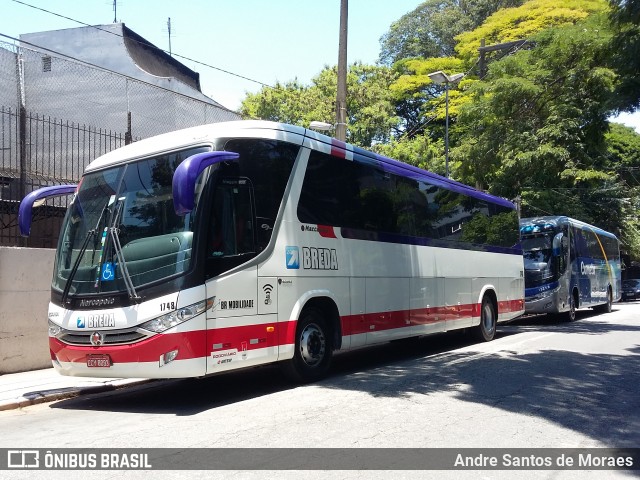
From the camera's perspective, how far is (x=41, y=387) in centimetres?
890

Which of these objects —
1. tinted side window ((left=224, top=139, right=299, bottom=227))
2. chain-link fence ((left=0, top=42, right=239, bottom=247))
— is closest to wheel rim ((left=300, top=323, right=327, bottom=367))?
tinted side window ((left=224, top=139, right=299, bottom=227))

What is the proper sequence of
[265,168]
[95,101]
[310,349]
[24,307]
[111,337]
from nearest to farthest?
[111,337], [265,168], [310,349], [24,307], [95,101]

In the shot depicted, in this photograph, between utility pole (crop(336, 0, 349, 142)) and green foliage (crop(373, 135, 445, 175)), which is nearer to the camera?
utility pole (crop(336, 0, 349, 142))

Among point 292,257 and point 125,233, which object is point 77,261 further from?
point 292,257

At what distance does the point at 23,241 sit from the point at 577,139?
18.3 meters

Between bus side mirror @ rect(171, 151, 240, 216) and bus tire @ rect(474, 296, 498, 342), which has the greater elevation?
bus side mirror @ rect(171, 151, 240, 216)

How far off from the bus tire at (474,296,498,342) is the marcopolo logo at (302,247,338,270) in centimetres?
632

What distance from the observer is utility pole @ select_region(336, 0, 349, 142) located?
14.3 m

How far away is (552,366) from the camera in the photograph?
403 inches

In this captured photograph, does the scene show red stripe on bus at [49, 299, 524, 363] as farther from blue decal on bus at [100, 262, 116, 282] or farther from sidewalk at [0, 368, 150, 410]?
sidewalk at [0, 368, 150, 410]

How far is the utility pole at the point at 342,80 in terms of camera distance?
14305 mm

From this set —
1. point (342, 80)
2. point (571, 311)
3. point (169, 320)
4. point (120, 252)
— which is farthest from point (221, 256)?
point (571, 311)

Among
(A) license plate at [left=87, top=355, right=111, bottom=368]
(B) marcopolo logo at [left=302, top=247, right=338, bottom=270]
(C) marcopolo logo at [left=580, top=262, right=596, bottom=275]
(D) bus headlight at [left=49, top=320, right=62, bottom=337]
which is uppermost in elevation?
(B) marcopolo logo at [left=302, top=247, right=338, bottom=270]

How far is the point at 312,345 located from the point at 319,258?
1273 mm
